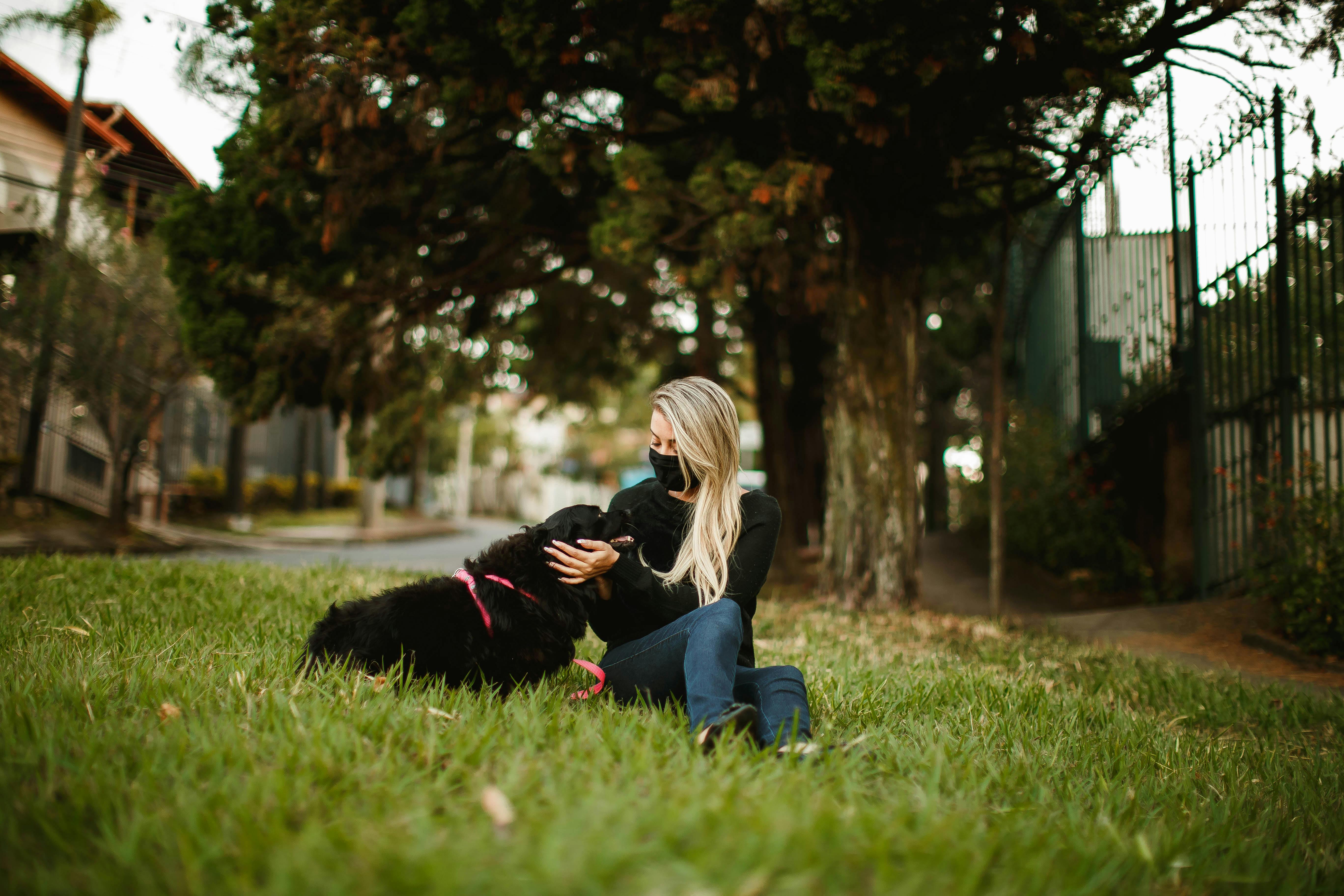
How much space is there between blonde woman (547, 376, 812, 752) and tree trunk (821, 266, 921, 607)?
13.8ft

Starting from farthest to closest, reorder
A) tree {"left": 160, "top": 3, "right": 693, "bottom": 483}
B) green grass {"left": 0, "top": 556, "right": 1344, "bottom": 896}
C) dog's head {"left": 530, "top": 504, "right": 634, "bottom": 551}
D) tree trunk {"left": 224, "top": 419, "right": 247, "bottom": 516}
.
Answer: tree trunk {"left": 224, "top": 419, "right": 247, "bottom": 516}
tree {"left": 160, "top": 3, "right": 693, "bottom": 483}
dog's head {"left": 530, "top": 504, "right": 634, "bottom": 551}
green grass {"left": 0, "top": 556, "right": 1344, "bottom": 896}

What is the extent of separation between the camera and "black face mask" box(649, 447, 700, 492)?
113 inches

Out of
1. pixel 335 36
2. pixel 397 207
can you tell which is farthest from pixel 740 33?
pixel 397 207

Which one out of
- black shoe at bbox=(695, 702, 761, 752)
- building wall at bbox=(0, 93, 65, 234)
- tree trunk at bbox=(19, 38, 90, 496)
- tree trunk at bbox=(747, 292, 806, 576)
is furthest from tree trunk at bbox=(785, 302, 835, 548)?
building wall at bbox=(0, 93, 65, 234)

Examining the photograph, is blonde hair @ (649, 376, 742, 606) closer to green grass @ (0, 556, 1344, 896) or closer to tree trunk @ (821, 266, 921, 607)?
green grass @ (0, 556, 1344, 896)

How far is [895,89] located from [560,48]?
2194 millimetres

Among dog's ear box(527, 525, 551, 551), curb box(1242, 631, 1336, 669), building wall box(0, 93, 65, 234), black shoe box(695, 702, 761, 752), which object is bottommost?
curb box(1242, 631, 1336, 669)

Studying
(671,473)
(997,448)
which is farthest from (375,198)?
(997,448)

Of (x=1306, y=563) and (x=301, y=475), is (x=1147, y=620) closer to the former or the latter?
(x=1306, y=563)

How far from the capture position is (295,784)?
1.69m

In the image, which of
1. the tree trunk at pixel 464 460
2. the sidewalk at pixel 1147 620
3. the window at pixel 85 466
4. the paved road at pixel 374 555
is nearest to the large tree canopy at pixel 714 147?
the sidewalk at pixel 1147 620

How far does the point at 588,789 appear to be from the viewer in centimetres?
172

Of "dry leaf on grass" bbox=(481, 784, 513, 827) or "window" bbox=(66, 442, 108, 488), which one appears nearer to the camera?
"dry leaf on grass" bbox=(481, 784, 513, 827)

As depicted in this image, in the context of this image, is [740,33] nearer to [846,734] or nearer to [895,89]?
Answer: [895,89]
